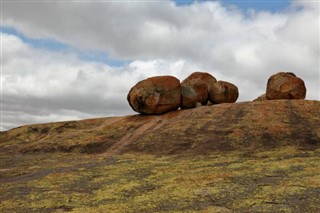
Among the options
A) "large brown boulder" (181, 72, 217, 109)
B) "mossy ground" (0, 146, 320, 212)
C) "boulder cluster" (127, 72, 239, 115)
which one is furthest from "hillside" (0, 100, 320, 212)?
"large brown boulder" (181, 72, 217, 109)

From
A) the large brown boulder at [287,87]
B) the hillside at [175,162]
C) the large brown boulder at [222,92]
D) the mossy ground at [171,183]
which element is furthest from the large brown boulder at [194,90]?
the mossy ground at [171,183]

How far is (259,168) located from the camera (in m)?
30.3

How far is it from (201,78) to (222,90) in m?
3.77

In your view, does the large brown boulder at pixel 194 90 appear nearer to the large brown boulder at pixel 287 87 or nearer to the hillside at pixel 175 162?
the hillside at pixel 175 162

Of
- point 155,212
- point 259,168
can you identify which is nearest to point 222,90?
point 259,168

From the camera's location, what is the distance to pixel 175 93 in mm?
57812

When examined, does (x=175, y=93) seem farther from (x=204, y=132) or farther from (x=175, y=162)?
(x=175, y=162)

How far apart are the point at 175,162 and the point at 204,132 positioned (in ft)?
32.8

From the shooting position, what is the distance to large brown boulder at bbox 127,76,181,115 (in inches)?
2233

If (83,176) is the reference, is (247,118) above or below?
above

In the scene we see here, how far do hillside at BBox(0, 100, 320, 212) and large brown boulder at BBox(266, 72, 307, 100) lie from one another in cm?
515

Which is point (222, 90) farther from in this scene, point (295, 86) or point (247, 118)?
point (247, 118)

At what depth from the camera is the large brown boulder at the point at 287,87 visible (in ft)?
186

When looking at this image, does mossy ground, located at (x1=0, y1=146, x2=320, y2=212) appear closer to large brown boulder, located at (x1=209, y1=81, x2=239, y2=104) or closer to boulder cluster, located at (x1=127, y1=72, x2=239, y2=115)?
boulder cluster, located at (x1=127, y1=72, x2=239, y2=115)
